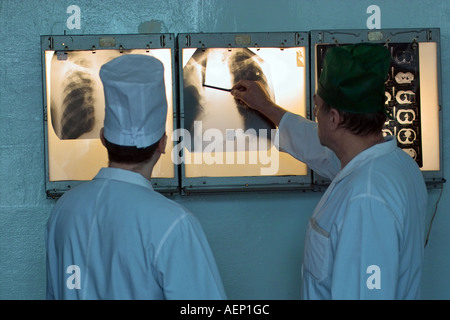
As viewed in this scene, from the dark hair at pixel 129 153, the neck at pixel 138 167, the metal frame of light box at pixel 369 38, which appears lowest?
the neck at pixel 138 167

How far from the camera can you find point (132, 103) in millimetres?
1381

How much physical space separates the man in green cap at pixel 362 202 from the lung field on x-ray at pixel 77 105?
0.80m

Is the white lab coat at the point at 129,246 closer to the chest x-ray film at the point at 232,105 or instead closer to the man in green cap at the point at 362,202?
the man in green cap at the point at 362,202

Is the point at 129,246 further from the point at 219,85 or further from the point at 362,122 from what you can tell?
the point at 219,85

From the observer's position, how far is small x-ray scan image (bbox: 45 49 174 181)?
6.63ft

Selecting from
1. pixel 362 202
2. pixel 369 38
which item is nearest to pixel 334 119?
pixel 362 202

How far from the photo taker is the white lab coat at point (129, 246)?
1.30 m

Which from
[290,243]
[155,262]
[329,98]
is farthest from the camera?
[290,243]

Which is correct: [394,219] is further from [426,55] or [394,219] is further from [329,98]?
[426,55]

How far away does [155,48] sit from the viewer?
2.03 meters

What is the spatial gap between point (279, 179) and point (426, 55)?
66 cm

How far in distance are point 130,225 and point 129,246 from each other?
44 millimetres

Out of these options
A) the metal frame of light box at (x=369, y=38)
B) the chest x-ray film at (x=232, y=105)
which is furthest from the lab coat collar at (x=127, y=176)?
the metal frame of light box at (x=369, y=38)
